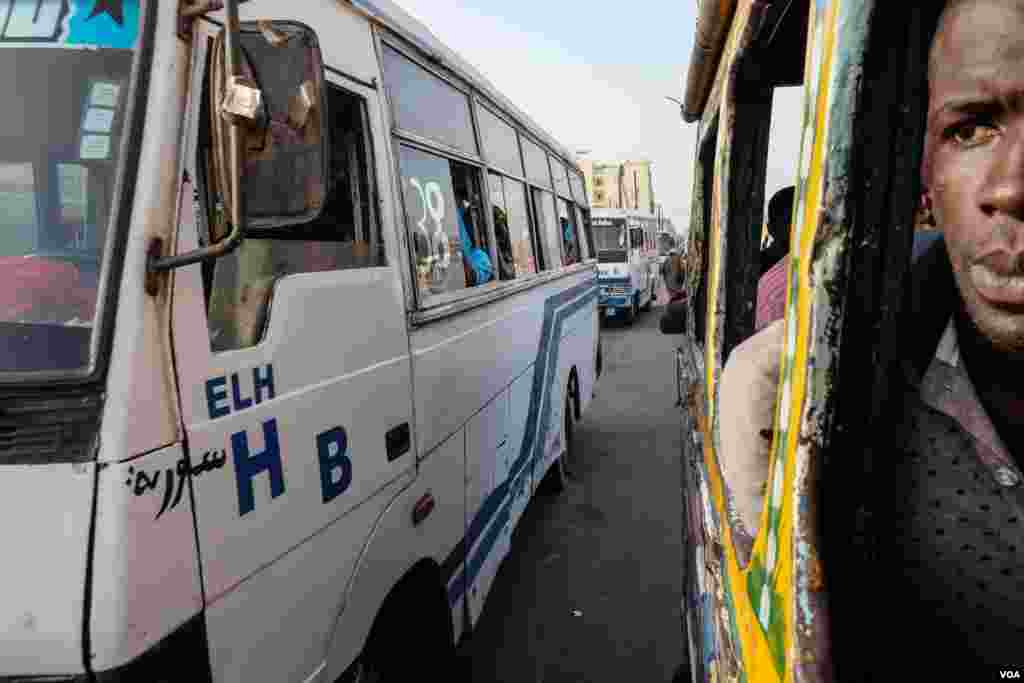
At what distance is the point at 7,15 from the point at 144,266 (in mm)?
592

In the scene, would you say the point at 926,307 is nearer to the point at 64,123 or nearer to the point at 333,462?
the point at 333,462

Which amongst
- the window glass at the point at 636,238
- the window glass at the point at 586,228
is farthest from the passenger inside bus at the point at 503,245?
the window glass at the point at 636,238

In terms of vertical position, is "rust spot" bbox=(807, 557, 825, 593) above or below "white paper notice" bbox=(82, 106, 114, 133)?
below

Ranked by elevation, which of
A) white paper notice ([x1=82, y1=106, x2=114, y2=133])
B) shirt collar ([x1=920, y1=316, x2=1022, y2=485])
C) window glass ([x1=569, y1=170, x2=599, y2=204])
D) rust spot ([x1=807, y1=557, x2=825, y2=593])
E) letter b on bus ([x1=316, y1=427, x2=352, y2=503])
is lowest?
letter b on bus ([x1=316, y1=427, x2=352, y2=503])

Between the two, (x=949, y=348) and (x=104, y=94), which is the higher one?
(x=104, y=94)

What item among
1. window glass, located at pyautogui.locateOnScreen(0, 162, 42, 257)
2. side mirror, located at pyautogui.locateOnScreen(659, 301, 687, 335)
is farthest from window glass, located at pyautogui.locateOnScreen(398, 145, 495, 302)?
window glass, located at pyautogui.locateOnScreen(0, 162, 42, 257)

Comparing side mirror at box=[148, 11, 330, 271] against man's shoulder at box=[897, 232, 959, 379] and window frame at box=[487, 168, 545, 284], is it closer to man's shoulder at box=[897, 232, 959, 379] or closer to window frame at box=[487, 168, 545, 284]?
man's shoulder at box=[897, 232, 959, 379]

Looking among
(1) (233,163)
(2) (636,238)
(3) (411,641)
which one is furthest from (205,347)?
(2) (636,238)

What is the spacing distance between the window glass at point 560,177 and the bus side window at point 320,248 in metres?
4.40

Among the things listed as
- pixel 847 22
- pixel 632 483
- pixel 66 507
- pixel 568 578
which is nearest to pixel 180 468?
pixel 66 507

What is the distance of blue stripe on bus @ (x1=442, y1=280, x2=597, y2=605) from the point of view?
2863 mm

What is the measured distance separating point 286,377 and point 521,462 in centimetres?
266

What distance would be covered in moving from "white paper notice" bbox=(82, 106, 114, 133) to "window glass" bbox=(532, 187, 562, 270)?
4.01 metres

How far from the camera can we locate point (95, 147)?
1.35 metres
